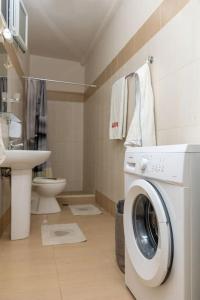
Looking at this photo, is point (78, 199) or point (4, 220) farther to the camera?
point (78, 199)

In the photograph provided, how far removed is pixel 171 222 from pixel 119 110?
1.65m

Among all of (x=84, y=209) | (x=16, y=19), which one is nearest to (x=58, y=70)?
(x=16, y=19)

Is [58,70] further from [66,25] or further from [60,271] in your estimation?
[60,271]

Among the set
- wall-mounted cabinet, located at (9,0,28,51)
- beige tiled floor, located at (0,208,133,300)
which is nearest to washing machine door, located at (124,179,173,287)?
beige tiled floor, located at (0,208,133,300)

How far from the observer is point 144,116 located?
6.13 ft

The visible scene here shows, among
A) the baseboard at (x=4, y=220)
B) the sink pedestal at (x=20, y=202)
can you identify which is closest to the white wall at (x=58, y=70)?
the baseboard at (x=4, y=220)

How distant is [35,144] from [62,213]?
3.46 ft

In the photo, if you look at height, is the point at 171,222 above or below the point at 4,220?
above

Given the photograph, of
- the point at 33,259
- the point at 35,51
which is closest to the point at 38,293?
the point at 33,259

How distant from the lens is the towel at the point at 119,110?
93.4 inches

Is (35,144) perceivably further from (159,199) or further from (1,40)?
(159,199)

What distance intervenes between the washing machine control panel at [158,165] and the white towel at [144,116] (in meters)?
0.59

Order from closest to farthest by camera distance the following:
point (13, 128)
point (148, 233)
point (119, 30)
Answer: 1. point (148, 233)
2. point (13, 128)
3. point (119, 30)

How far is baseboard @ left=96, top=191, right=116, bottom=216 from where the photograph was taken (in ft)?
9.21
